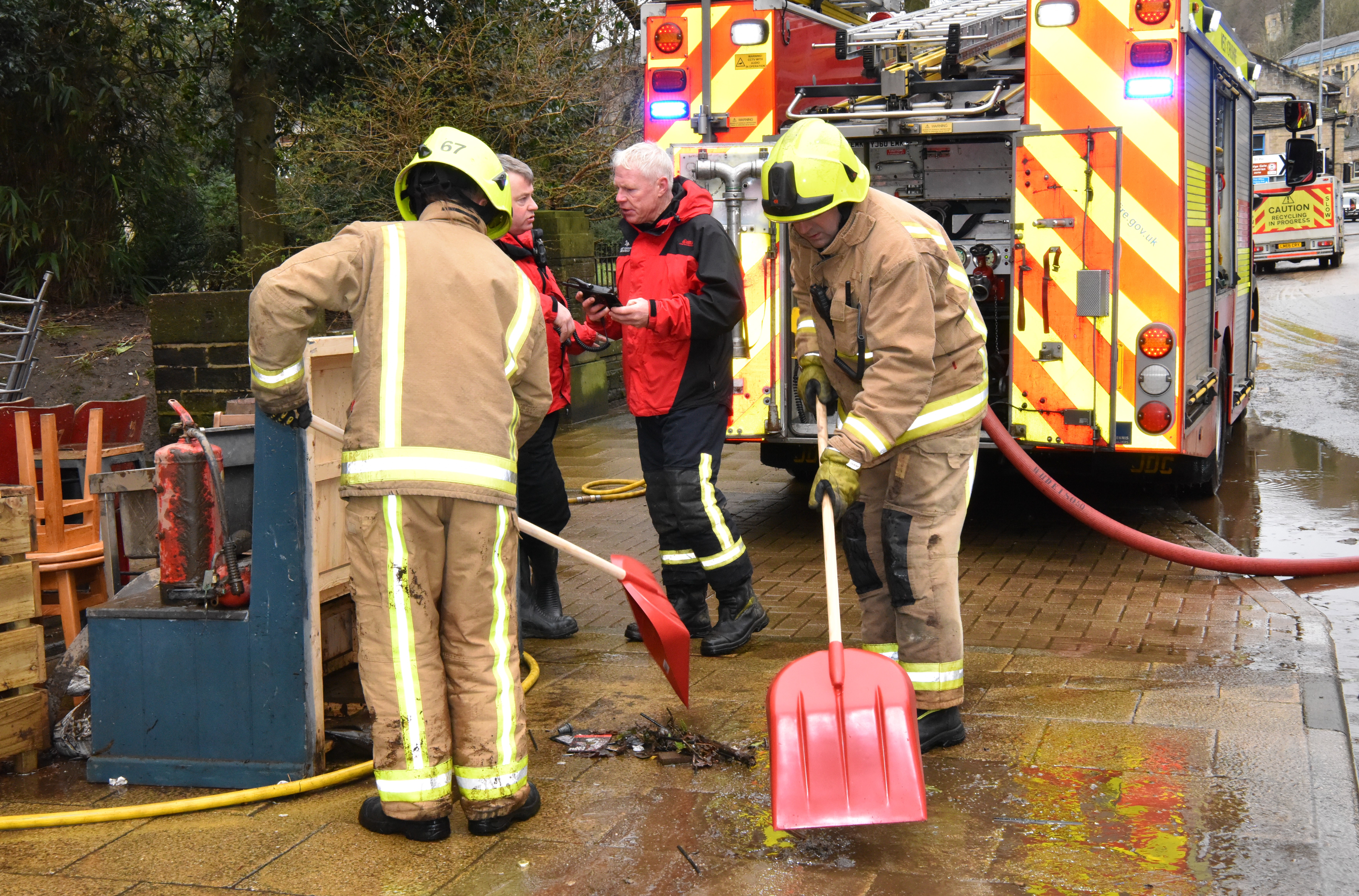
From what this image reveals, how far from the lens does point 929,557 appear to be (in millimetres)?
3756

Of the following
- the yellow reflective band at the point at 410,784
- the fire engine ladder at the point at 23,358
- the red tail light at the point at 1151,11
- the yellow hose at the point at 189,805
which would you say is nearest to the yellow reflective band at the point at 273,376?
the yellow reflective band at the point at 410,784

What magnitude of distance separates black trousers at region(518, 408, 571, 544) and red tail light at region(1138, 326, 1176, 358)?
2.65 metres

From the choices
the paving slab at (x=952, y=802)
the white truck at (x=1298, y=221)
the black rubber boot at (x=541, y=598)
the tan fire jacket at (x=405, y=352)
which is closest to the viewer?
the paving slab at (x=952, y=802)

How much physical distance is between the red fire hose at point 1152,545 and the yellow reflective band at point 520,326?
9.19ft

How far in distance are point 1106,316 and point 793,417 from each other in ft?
5.18

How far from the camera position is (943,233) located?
147 inches

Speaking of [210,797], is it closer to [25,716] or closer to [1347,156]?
[25,716]

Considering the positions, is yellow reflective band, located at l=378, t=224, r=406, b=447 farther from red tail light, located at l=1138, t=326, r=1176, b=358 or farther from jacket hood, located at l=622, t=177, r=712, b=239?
red tail light, located at l=1138, t=326, r=1176, b=358

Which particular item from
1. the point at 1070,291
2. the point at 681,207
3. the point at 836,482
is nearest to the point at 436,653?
the point at 836,482

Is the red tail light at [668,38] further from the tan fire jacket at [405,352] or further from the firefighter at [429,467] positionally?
the tan fire jacket at [405,352]

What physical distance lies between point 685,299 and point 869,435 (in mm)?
1354

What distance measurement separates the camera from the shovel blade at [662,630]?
3.95 meters

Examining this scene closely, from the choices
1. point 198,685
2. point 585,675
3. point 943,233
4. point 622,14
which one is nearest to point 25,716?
point 198,685

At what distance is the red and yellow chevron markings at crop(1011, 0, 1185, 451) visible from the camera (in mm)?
5785
